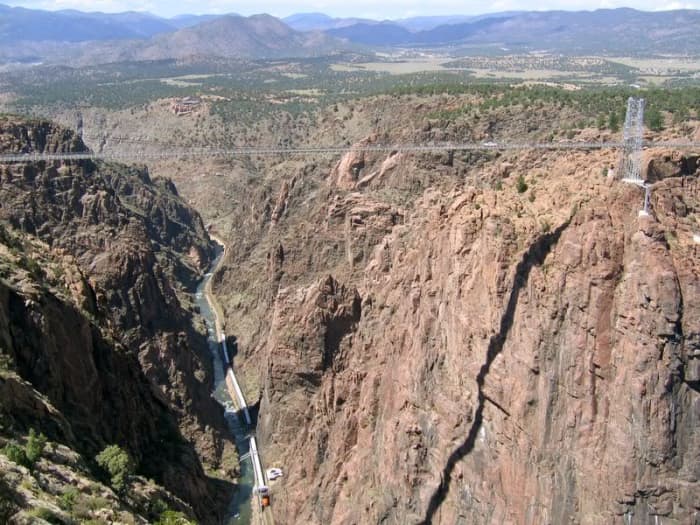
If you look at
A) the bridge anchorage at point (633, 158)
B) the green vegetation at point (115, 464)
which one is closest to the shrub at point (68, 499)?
the green vegetation at point (115, 464)

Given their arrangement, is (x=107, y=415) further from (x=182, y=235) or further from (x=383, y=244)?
(x=182, y=235)

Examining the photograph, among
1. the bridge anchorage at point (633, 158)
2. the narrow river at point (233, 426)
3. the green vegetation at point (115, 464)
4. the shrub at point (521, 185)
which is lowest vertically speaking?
the narrow river at point (233, 426)

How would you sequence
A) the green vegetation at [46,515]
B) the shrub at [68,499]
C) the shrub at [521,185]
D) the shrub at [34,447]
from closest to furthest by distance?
the green vegetation at [46,515] < the shrub at [68,499] < the shrub at [34,447] < the shrub at [521,185]

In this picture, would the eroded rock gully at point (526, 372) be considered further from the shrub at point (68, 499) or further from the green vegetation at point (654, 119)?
the shrub at point (68, 499)

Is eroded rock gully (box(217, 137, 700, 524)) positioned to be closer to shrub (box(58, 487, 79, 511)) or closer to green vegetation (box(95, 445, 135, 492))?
green vegetation (box(95, 445, 135, 492))

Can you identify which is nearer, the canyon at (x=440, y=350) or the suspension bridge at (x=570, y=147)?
the canyon at (x=440, y=350)

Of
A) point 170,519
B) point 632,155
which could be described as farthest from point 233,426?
point 632,155
